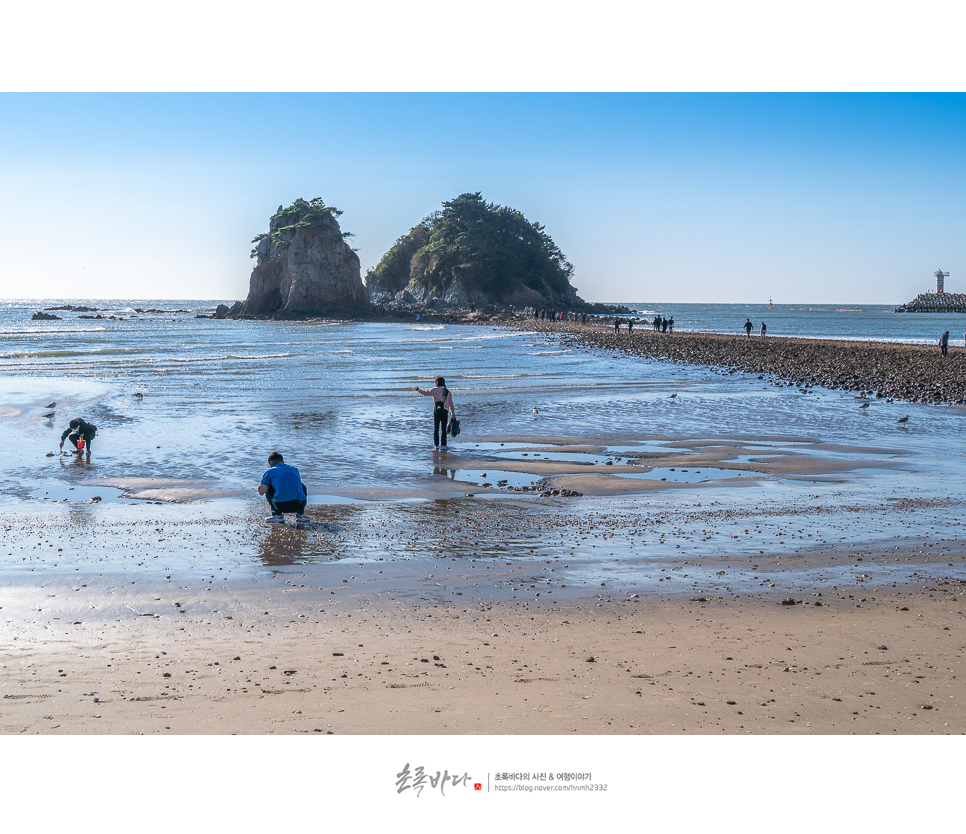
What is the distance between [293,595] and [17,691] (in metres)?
2.62

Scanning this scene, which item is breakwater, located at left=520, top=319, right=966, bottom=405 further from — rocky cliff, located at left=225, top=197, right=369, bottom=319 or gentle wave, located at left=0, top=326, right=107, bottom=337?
rocky cliff, located at left=225, top=197, right=369, bottom=319

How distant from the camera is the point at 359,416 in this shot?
21438mm

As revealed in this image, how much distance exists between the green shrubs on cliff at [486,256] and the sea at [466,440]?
2896 inches

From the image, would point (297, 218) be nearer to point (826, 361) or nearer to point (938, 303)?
point (826, 361)

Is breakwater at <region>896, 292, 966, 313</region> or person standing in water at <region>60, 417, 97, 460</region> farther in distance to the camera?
breakwater at <region>896, 292, 966, 313</region>

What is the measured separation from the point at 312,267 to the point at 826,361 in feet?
262

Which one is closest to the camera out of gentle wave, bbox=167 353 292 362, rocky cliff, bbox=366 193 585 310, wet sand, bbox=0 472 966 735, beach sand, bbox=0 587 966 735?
beach sand, bbox=0 587 966 735

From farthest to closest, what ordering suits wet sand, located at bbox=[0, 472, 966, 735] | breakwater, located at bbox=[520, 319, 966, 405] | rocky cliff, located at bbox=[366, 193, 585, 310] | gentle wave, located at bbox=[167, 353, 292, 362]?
rocky cliff, located at bbox=[366, 193, 585, 310]
gentle wave, located at bbox=[167, 353, 292, 362]
breakwater, located at bbox=[520, 319, 966, 405]
wet sand, located at bbox=[0, 472, 966, 735]

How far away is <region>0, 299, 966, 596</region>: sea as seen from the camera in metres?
12.0

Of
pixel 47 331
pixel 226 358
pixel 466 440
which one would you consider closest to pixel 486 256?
pixel 47 331

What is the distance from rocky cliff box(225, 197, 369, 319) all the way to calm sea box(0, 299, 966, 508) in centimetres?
6261

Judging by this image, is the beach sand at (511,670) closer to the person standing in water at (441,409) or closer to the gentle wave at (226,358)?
the person standing in water at (441,409)

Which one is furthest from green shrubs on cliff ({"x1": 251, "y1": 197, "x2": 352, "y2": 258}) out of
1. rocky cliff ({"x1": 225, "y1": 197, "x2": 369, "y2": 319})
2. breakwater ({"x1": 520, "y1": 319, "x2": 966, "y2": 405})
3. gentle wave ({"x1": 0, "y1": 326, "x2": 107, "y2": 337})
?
breakwater ({"x1": 520, "y1": 319, "x2": 966, "y2": 405})

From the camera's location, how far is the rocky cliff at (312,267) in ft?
344
